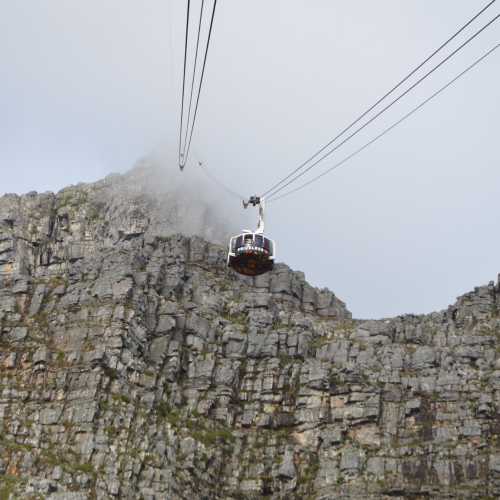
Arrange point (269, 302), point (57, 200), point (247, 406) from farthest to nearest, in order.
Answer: point (57, 200)
point (269, 302)
point (247, 406)

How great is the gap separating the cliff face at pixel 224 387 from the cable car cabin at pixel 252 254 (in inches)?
1908

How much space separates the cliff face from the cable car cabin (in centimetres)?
4846

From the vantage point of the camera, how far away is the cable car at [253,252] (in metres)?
58.1

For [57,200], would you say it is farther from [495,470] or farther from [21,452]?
[495,470]

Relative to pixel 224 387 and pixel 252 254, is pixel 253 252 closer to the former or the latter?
pixel 252 254

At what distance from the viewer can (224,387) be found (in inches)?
4788

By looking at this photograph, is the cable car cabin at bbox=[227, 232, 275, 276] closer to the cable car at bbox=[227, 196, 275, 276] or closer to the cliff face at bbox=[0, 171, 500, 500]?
the cable car at bbox=[227, 196, 275, 276]

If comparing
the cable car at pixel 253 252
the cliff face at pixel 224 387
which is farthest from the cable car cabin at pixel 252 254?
the cliff face at pixel 224 387

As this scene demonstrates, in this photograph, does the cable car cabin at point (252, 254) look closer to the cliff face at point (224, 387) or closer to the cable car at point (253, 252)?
the cable car at point (253, 252)

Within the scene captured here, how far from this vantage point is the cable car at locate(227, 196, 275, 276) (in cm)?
5809

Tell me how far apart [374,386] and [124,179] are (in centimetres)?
6413

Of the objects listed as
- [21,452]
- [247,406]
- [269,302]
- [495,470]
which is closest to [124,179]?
[269,302]

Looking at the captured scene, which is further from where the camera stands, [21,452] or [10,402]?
[10,402]

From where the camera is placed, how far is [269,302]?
135m
